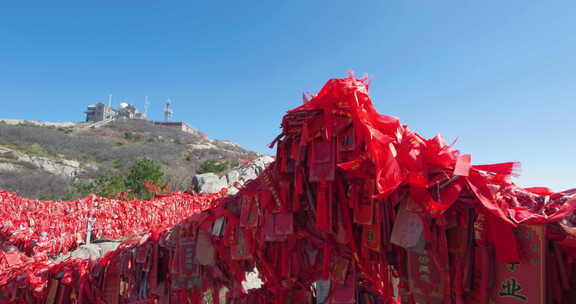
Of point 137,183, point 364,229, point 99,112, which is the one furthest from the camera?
point 99,112

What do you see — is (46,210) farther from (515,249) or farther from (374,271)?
(515,249)

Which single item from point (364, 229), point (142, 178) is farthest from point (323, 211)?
point (142, 178)

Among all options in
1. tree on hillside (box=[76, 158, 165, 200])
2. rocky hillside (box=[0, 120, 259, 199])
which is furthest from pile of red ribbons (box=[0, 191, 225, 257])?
rocky hillside (box=[0, 120, 259, 199])

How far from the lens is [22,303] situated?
3.53 metres

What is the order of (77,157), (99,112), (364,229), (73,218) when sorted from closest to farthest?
(364,229) → (73,218) → (77,157) → (99,112)

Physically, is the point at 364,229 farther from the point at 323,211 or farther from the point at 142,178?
the point at 142,178

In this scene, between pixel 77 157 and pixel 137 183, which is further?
pixel 77 157

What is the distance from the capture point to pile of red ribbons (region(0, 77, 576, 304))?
1467mm

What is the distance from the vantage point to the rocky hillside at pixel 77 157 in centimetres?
2383

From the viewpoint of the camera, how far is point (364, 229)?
6.56 ft

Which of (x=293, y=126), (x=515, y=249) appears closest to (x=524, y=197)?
(x=515, y=249)

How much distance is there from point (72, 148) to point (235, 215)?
44.1 meters

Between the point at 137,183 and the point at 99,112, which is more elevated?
the point at 99,112

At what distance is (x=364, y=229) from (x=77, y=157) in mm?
41414
